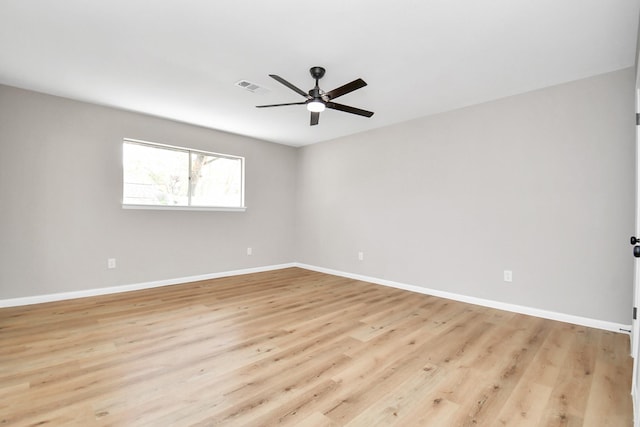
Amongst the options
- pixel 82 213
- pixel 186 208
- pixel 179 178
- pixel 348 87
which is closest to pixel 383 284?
pixel 348 87

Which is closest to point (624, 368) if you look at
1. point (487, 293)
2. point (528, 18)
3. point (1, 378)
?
point (487, 293)

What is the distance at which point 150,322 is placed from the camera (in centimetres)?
284

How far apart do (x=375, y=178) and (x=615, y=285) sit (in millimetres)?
2876

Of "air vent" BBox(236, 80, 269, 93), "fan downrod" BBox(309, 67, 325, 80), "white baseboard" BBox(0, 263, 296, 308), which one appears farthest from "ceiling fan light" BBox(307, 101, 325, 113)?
"white baseboard" BBox(0, 263, 296, 308)

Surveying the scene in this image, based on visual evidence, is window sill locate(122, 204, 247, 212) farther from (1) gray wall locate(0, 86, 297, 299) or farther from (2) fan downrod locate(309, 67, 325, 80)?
(2) fan downrod locate(309, 67, 325, 80)

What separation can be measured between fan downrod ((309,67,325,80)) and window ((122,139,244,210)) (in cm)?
270

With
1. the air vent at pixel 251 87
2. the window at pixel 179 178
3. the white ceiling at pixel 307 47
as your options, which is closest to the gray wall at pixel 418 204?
the window at pixel 179 178

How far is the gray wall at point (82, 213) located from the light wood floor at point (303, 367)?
1.58ft

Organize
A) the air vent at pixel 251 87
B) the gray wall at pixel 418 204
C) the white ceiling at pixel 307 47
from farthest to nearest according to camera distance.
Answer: the air vent at pixel 251 87, the gray wall at pixel 418 204, the white ceiling at pixel 307 47

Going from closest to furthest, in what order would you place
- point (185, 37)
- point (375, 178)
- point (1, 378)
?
point (1, 378) → point (185, 37) → point (375, 178)

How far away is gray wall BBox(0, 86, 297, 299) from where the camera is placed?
3258 mm

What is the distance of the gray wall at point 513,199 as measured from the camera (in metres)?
2.73

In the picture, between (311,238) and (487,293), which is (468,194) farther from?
(311,238)

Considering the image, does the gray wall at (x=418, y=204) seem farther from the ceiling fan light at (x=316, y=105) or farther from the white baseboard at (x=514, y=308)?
the ceiling fan light at (x=316, y=105)
